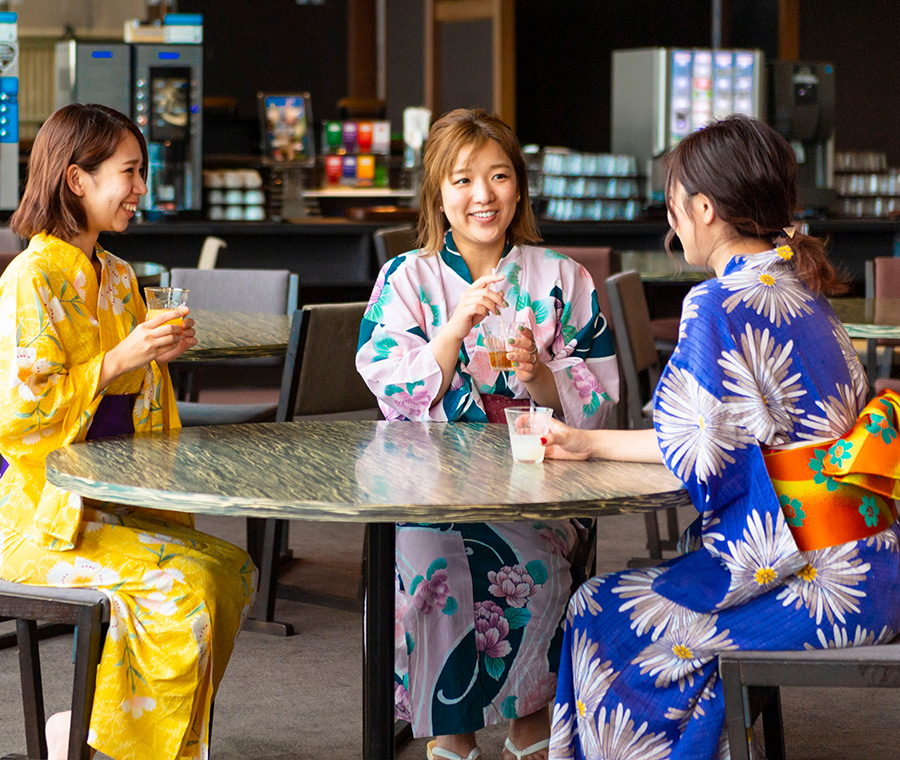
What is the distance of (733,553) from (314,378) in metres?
1.63

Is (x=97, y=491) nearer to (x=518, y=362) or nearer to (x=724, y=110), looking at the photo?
(x=518, y=362)

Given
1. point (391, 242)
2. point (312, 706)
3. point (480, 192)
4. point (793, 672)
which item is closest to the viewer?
point (793, 672)

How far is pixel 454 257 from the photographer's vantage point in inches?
99.2

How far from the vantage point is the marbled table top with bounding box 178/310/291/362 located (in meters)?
3.08

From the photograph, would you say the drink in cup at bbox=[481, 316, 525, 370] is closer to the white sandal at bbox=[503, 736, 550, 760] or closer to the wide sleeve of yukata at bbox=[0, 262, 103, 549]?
the wide sleeve of yukata at bbox=[0, 262, 103, 549]

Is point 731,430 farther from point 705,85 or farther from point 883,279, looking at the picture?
point 705,85

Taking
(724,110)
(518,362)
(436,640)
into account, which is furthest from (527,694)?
(724,110)

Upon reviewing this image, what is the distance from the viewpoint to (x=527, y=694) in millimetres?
2346

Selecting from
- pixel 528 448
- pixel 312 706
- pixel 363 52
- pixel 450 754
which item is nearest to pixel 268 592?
pixel 312 706

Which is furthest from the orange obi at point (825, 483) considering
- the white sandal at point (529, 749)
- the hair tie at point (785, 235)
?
the white sandal at point (529, 749)

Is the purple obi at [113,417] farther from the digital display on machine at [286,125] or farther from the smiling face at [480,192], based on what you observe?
the digital display on machine at [286,125]

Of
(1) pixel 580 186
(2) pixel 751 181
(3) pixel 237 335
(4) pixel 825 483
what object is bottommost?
(4) pixel 825 483

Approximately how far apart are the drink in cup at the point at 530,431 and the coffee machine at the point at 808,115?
6.51 meters

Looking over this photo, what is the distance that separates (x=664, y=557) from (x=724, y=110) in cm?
466
